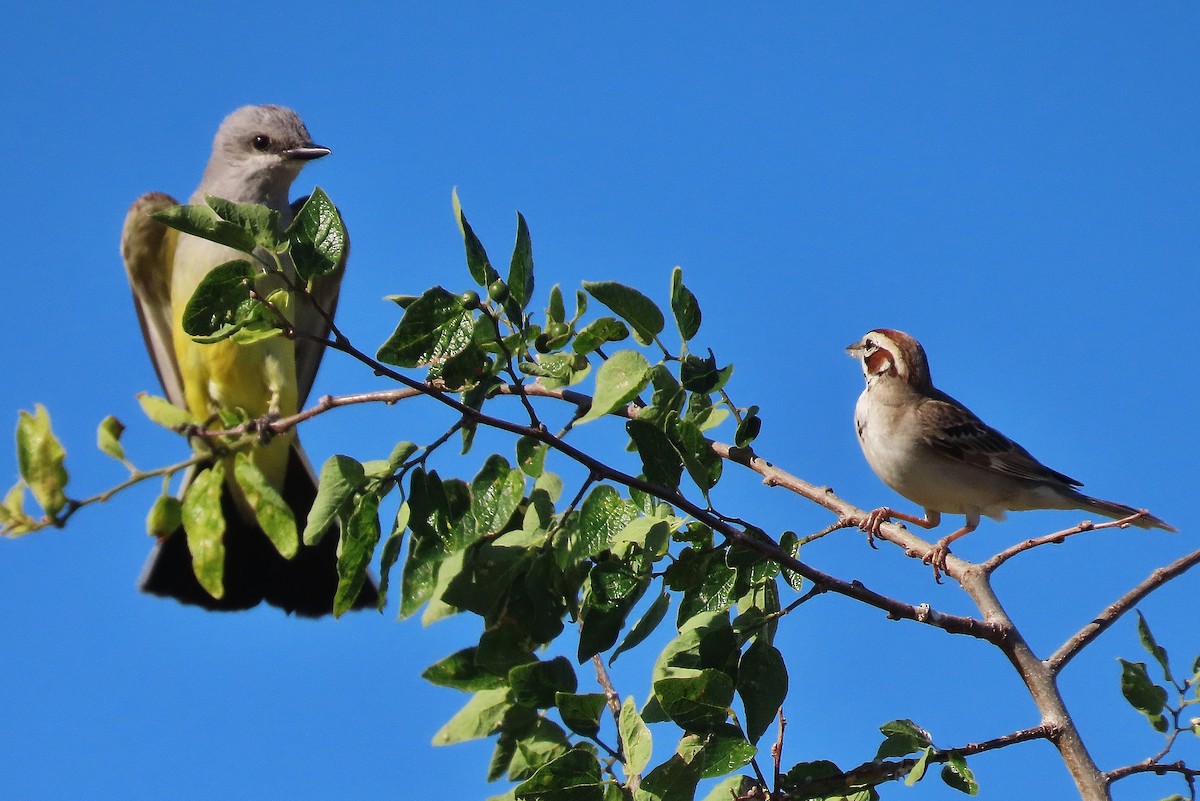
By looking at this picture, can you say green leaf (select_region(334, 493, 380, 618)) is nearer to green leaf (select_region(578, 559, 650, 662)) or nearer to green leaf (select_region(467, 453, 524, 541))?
green leaf (select_region(467, 453, 524, 541))

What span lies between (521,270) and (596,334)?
0.36m

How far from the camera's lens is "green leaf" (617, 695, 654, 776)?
112 inches

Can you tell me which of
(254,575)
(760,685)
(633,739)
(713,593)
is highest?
(254,575)

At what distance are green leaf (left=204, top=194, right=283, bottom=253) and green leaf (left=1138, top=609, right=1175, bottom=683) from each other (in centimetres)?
248

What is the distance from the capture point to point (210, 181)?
8.98 metres

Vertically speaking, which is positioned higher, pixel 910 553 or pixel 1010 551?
pixel 910 553

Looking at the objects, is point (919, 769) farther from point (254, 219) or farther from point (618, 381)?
point (254, 219)

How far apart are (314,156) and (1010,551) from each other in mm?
6724

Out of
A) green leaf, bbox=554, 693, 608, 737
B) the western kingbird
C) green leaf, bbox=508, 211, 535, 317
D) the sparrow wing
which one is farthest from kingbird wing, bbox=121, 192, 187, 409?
green leaf, bbox=554, 693, 608, 737

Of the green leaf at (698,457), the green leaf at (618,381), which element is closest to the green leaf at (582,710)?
the green leaf at (698,457)

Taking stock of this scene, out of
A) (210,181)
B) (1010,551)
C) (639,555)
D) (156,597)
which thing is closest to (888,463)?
(1010,551)

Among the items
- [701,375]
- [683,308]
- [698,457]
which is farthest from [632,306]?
[698,457]

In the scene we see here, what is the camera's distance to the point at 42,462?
7.91 ft

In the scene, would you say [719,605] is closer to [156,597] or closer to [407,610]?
[407,610]
